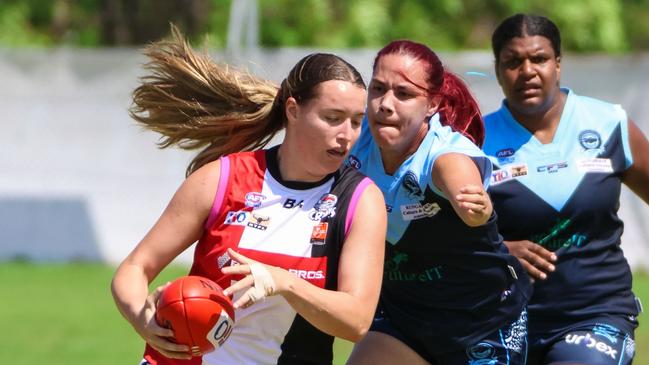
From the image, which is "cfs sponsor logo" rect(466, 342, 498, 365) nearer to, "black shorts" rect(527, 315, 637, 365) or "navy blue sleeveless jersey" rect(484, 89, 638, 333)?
"black shorts" rect(527, 315, 637, 365)

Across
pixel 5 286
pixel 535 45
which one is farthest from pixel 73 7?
pixel 535 45

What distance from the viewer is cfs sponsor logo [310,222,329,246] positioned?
4.20 m

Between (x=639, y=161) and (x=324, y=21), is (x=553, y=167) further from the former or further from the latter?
(x=324, y=21)

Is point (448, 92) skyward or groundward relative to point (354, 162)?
skyward

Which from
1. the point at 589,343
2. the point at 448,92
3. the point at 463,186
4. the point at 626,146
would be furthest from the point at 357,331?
the point at 626,146

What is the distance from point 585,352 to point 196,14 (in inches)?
491

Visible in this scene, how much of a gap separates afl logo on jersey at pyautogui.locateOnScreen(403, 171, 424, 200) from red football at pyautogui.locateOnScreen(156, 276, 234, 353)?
103cm

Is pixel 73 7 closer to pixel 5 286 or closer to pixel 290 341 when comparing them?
pixel 5 286

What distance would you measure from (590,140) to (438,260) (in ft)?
3.60

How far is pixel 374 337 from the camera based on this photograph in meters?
4.93

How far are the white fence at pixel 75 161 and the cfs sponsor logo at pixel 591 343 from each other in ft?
27.7

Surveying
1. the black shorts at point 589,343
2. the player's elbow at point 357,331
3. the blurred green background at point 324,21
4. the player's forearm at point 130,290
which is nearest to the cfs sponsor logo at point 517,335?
the black shorts at point 589,343

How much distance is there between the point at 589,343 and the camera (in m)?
5.14

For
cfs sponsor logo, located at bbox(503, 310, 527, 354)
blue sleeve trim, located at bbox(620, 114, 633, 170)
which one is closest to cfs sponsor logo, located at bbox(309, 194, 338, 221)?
cfs sponsor logo, located at bbox(503, 310, 527, 354)
